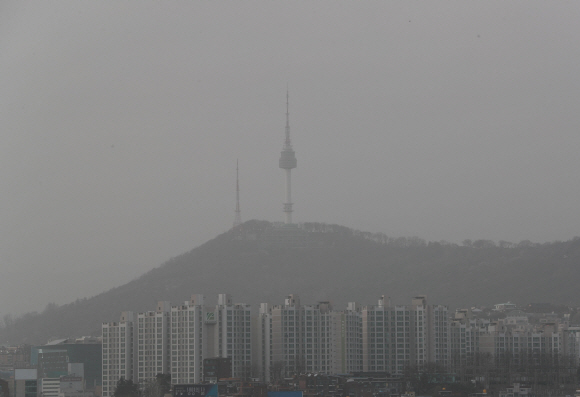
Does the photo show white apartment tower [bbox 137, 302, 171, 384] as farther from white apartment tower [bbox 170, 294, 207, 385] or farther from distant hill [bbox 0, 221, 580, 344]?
distant hill [bbox 0, 221, 580, 344]

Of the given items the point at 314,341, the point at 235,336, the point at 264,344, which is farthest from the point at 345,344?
the point at 235,336

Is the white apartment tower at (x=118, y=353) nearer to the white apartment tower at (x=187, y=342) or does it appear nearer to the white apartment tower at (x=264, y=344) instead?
the white apartment tower at (x=187, y=342)

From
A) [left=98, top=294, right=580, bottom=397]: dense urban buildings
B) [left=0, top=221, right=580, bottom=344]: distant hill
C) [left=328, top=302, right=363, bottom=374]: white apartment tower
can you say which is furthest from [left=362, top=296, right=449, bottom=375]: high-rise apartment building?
[left=0, top=221, right=580, bottom=344]: distant hill

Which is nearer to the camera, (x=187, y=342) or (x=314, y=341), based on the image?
(x=187, y=342)

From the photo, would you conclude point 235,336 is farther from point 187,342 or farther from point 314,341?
point 314,341

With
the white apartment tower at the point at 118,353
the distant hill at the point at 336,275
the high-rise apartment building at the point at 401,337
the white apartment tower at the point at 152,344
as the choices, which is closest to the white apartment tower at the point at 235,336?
the white apartment tower at the point at 152,344

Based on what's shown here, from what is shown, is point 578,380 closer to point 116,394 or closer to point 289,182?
point 116,394

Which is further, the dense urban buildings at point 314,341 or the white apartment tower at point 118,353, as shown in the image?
the white apartment tower at point 118,353
